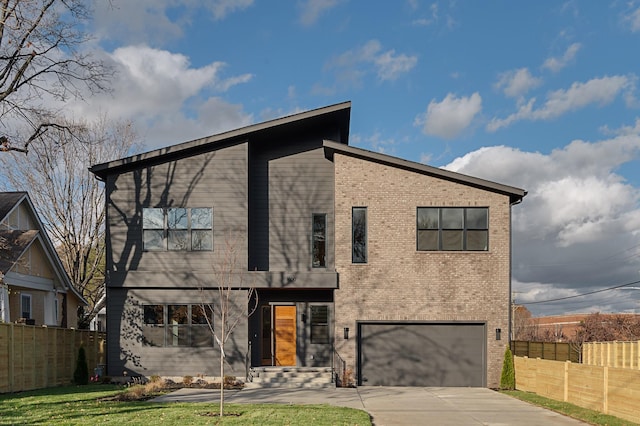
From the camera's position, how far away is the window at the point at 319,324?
2216 centimetres

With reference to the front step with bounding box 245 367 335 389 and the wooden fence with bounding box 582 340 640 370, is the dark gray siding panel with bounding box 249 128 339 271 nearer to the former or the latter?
the front step with bounding box 245 367 335 389

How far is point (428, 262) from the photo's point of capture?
2136 cm

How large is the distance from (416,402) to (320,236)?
7.37m

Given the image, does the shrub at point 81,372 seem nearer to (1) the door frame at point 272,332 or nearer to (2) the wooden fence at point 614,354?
(1) the door frame at point 272,332

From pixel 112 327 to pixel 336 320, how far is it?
7844mm

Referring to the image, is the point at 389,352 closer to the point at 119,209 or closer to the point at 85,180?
the point at 119,209

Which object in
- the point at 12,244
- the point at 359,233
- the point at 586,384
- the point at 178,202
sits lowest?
the point at 586,384

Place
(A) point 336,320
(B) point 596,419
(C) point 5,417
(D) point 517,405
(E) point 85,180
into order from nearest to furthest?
(C) point 5,417 < (B) point 596,419 < (D) point 517,405 < (A) point 336,320 < (E) point 85,180

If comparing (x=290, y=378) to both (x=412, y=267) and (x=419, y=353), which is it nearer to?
(x=419, y=353)

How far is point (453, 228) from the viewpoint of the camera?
2156 centimetres

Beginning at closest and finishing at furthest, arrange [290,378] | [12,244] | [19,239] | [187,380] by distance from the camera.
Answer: [187,380], [290,378], [12,244], [19,239]

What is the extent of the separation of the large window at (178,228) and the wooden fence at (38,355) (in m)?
4.28

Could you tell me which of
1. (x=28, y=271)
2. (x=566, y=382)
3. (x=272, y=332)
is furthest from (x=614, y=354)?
(x=28, y=271)

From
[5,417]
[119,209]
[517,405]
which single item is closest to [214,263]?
[119,209]
